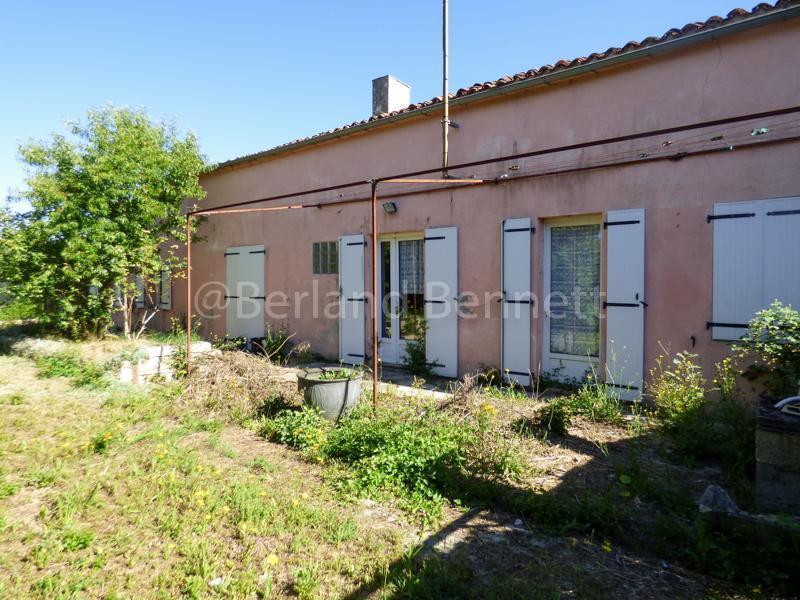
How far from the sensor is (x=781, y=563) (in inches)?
91.9

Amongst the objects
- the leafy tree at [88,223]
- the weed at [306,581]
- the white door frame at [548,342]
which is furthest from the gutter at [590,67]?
the weed at [306,581]

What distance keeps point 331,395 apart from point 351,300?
338 cm

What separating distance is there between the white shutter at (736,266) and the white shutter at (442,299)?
308 centimetres

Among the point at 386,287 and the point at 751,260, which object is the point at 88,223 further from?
the point at 751,260

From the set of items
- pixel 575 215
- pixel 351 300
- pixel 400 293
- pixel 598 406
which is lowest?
pixel 598 406

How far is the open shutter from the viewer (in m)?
5.20

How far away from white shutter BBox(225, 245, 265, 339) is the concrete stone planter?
488 cm

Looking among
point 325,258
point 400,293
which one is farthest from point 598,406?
point 325,258

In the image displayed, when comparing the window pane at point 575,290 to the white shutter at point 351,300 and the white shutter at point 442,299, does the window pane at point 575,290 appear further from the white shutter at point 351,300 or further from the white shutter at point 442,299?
the white shutter at point 351,300

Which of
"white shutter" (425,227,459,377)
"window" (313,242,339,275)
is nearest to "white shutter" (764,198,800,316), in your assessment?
"white shutter" (425,227,459,377)

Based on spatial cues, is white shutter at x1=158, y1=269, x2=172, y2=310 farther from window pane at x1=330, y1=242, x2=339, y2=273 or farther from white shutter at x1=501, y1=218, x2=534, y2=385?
white shutter at x1=501, y1=218, x2=534, y2=385

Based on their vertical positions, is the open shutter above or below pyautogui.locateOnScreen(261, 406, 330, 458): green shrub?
above

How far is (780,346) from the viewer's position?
3891 mm

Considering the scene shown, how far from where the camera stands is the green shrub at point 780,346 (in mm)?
3789
